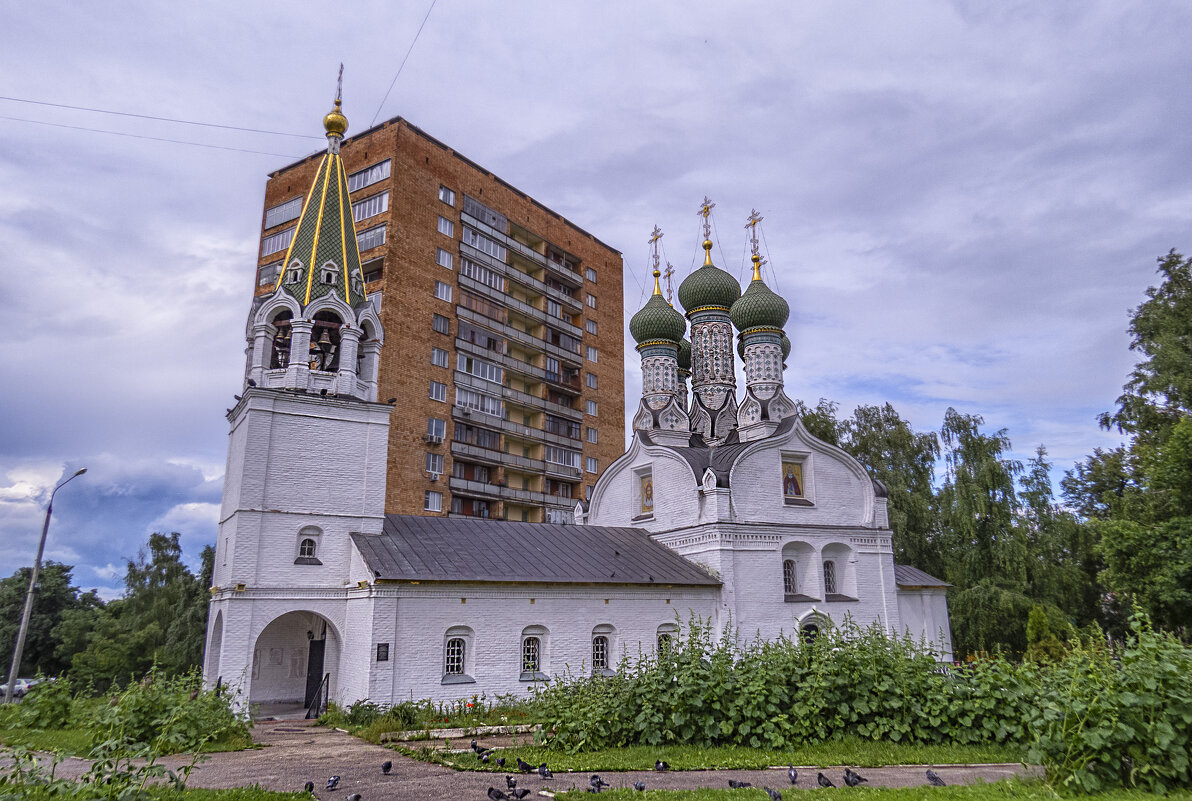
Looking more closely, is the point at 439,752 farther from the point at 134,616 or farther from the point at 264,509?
the point at 134,616

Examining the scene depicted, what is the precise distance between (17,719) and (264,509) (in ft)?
17.5

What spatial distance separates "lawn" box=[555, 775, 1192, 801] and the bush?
5.58 meters

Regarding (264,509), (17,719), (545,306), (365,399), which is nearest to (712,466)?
(365,399)

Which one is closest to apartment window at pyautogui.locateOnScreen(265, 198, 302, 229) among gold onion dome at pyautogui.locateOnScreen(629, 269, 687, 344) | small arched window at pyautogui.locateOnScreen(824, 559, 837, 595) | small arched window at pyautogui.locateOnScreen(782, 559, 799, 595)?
gold onion dome at pyautogui.locateOnScreen(629, 269, 687, 344)

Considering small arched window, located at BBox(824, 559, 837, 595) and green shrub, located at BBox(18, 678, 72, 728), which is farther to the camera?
small arched window, located at BBox(824, 559, 837, 595)

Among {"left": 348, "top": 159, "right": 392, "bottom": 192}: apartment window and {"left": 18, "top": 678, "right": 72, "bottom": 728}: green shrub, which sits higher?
{"left": 348, "top": 159, "right": 392, "bottom": 192}: apartment window

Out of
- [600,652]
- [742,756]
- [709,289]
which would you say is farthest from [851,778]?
[709,289]

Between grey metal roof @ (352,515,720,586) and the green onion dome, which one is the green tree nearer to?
grey metal roof @ (352,515,720,586)

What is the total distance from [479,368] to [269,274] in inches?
425

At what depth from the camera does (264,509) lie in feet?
53.8

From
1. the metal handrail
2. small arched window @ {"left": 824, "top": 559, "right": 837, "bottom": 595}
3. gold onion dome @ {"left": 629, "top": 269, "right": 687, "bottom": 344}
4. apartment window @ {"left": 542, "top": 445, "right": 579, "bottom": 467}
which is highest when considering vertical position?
gold onion dome @ {"left": 629, "top": 269, "right": 687, "bottom": 344}

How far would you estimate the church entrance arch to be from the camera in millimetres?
16891

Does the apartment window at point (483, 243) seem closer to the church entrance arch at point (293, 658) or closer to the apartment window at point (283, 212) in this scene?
the apartment window at point (283, 212)

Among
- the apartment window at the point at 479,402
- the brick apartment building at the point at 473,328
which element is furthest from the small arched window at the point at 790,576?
the apartment window at the point at 479,402
